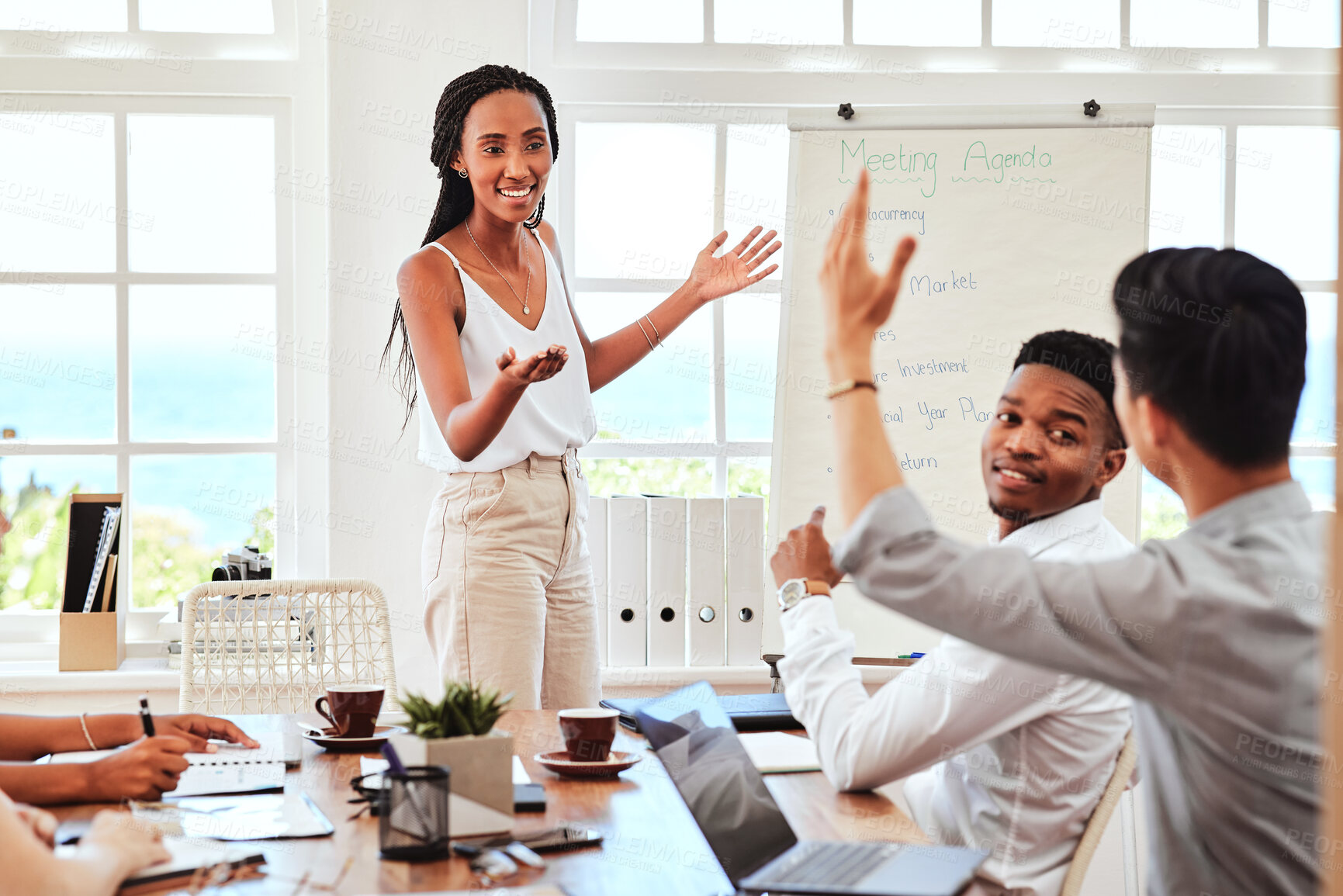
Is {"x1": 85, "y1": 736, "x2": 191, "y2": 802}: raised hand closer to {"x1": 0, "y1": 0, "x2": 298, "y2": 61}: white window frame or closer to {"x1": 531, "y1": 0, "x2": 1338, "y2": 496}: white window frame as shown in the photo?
{"x1": 531, "y1": 0, "x2": 1338, "y2": 496}: white window frame

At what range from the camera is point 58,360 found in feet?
10.3

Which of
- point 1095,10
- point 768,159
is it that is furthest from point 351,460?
point 1095,10

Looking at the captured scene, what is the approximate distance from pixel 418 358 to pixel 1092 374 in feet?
3.97

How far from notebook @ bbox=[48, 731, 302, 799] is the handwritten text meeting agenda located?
2151 mm

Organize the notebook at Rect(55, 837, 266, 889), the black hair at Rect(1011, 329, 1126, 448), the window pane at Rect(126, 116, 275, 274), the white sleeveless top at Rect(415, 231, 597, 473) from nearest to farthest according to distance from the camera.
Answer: the notebook at Rect(55, 837, 266, 889) → the black hair at Rect(1011, 329, 1126, 448) → the white sleeveless top at Rect(415, 231, 597, 473) → the window pane at Rect(126, 116, 275, 274)

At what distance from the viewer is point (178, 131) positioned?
10.4ft

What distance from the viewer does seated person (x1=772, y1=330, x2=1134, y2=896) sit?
1258 mm

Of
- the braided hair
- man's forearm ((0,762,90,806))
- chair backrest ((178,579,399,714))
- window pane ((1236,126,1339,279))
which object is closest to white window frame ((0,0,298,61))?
the braided hair

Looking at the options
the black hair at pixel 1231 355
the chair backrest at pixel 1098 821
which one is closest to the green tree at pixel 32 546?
the chair backrest at pixel 1098 821

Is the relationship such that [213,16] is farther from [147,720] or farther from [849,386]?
[849,386]

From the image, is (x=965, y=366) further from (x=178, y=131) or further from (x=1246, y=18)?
(x=178, y=131)

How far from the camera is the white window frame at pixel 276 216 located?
121 inches

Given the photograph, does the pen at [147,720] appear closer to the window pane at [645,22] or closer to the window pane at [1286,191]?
the window pane at [645,22]

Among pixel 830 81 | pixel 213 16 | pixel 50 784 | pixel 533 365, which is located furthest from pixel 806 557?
pixel 213 16
